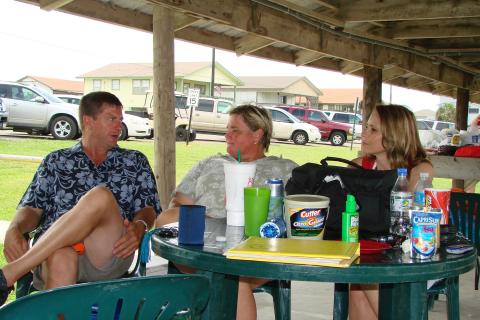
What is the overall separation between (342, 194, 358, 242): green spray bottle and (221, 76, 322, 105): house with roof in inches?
1888

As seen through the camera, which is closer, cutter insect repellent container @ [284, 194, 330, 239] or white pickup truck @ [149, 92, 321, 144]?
cutter insect repellent container @ [284, 194, 330, 239]

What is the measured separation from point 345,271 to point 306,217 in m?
0.31

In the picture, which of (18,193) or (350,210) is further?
(18,193)

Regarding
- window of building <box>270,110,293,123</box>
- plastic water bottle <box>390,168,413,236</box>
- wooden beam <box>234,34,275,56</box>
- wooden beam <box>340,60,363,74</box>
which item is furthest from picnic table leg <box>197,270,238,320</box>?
window of building <box>270,110,293,123</box>

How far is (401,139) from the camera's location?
3008mm

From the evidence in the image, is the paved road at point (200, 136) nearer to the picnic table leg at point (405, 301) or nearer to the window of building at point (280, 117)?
the window of building at point (280, 117)

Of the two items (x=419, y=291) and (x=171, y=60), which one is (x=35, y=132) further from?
(x=419, y=291)

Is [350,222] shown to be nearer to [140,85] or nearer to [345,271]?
[345,271]

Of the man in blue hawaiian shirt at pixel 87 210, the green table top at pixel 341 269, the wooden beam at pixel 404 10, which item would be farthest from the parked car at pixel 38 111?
the green table top at pixel 341 269

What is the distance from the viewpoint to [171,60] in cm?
Result: 451

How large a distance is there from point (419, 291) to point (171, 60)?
10.3 ft

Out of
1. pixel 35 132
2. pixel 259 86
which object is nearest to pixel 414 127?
pixel 35 132

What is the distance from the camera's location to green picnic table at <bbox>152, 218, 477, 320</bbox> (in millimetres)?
1638

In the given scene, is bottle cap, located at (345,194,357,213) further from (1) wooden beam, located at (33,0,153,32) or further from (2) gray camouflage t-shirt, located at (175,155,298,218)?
(1) wooden beam, located at (33,0,153,32)
